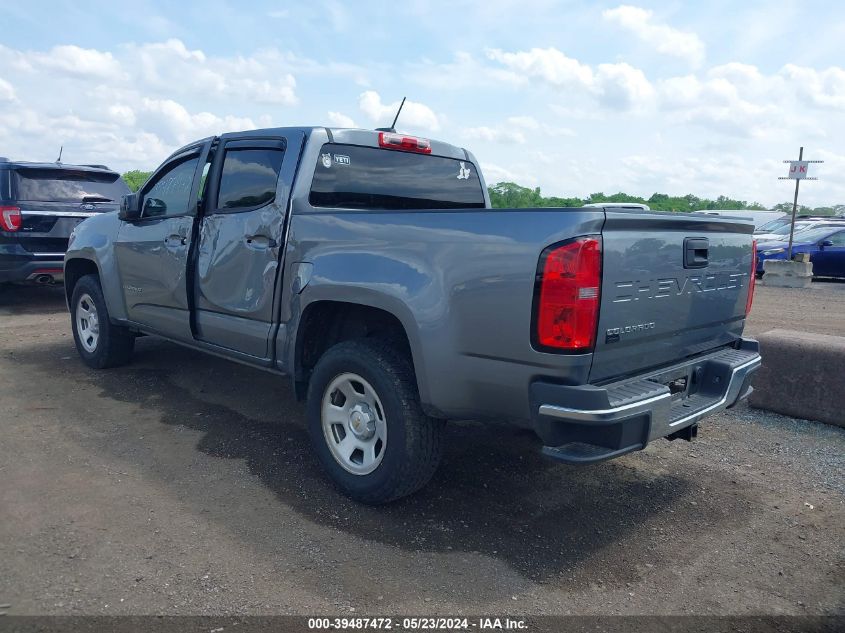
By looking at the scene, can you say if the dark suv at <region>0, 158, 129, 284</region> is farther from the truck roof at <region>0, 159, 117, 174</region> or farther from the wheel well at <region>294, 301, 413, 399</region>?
the wheel well at <region>294, 301, 413, 399</region>

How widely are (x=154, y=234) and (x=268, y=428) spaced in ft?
5.66

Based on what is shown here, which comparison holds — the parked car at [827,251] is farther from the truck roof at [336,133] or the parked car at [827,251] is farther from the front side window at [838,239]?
the truck roof at [336,133]

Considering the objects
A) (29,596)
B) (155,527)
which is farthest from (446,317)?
(29,596)

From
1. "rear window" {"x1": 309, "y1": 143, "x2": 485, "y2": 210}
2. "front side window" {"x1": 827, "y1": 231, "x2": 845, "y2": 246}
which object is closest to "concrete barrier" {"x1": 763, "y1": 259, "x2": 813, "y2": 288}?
"front side window" {"x1": 827, "y1": 231, "x2": 845, "y2": 246}

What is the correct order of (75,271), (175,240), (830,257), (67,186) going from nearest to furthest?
(175,240) → (75,271) → (67,186) → (830,257)

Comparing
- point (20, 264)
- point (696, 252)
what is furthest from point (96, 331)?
point (696, 252)

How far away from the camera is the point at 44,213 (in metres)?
8.63

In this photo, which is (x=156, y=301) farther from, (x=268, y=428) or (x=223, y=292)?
(x=268, y=428)

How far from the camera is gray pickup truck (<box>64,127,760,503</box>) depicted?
2.89 m

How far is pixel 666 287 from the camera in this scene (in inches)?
128

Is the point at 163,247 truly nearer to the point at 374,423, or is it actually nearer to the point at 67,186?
the point at 374,423

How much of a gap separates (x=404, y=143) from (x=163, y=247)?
192cm

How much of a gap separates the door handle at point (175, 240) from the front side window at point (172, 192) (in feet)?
0.55

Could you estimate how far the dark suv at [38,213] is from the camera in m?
8.50
